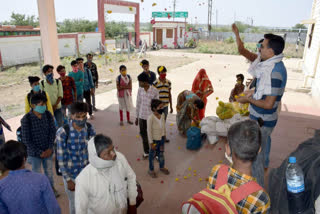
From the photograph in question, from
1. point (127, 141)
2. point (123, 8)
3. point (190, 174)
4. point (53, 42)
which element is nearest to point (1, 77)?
point (53, 42)

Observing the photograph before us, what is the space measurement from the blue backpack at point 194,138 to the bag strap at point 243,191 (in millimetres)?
3760

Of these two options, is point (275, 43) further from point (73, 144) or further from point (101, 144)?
point (73, 144)

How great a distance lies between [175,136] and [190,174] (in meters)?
1.74

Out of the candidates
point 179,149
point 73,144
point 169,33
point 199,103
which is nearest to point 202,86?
point 199,103

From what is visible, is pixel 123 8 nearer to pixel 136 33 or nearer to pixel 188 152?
pixel 136 33

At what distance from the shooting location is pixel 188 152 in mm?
5336

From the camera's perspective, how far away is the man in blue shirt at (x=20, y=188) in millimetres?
1915

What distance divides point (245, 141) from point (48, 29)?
7648 millimetres

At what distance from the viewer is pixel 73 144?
277cm

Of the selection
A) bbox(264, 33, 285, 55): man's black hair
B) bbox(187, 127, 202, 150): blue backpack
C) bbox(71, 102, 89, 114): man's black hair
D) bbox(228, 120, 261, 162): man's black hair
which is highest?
bbox(264, 33, 285, 55): man's black hair

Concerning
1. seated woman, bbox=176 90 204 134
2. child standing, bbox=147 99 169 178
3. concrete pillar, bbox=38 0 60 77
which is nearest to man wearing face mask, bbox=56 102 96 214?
child standing, bbox=147 99 169 178

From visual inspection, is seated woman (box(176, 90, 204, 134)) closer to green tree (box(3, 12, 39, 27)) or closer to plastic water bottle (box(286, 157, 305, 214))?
plastic water bottle (box(286, 157, 305, 214))

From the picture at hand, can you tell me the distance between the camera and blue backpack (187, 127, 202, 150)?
528 cm

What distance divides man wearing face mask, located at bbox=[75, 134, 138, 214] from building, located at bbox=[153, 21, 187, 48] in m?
34.8
